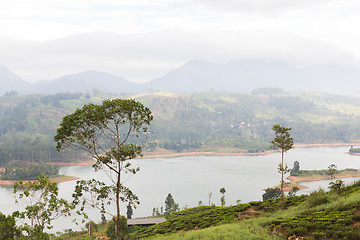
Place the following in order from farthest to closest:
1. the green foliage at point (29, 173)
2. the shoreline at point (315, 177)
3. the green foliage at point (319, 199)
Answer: the green foliage at point (29, 173)
the shoreline at point (315, 177)
the green foliage at point (319, 199)

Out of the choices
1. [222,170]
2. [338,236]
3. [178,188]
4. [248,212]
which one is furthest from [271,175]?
[338,236]

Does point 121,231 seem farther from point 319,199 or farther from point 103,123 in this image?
point 319,199

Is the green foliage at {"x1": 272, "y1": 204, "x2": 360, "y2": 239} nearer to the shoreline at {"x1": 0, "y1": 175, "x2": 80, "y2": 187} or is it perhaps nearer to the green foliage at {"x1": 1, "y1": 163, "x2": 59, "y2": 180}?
the shoreline at {"x1": 0, "y1": 175, "x2": 80, "y2": 187}

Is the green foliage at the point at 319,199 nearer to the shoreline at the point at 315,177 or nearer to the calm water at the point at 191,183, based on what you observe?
the calm water at the point at 191,183

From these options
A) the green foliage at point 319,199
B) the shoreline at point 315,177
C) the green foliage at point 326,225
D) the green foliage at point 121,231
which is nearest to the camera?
the green foliage at point 326,225

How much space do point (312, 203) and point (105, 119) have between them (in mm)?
20144

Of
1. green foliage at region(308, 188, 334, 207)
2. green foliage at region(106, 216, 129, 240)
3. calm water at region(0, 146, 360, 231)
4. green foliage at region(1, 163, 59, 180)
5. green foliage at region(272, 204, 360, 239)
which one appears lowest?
calm water at region(0, 146, 360, 231)

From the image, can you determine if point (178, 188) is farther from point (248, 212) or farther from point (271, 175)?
point (248, 212)

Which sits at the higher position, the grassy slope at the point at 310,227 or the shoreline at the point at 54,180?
the grassy slope at the point at 310,227

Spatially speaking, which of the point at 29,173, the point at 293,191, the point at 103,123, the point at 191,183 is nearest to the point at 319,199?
the point at 103,123

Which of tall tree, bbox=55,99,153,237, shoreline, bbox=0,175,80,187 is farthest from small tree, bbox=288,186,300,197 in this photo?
shoreline, bbox=0,175,80,187

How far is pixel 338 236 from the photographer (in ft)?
52.7

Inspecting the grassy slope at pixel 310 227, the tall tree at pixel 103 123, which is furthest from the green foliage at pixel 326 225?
the tall tree at pixel 103 123

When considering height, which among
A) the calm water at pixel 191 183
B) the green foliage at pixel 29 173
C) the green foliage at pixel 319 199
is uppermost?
the green foliage at pixel 319 199
